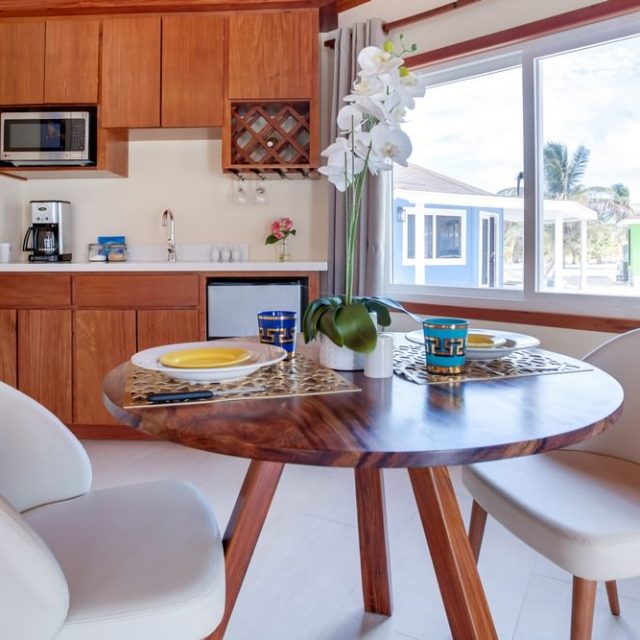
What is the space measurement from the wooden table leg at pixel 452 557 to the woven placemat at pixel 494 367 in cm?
19

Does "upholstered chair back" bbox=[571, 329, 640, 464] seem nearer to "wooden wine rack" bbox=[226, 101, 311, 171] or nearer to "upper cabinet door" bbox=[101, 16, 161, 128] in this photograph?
"wooden wine rack" bbox=[226, 101, 311, 171]

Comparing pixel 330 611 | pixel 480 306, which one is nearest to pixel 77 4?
pixel 480 306

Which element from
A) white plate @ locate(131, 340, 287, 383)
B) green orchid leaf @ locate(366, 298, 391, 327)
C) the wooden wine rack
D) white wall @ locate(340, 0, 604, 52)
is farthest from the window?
white plate @ locate(131, 340, 287, 383)

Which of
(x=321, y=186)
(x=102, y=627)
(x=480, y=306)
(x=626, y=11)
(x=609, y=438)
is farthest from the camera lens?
(x=321, y=186)

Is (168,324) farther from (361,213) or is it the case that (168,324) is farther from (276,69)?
(276,69)

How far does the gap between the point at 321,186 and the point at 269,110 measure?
0.54m

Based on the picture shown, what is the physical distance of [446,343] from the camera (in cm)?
109

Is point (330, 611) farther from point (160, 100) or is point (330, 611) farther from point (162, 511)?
point (160, 100)

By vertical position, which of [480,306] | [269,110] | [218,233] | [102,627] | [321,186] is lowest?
[102,627]

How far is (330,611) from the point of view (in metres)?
1.52

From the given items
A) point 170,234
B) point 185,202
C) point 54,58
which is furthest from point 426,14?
point 54,58

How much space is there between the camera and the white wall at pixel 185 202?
11.4 feet

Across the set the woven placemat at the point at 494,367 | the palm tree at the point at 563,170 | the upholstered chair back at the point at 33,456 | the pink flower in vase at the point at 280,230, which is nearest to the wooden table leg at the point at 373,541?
the woven placemat at the point at 494,367

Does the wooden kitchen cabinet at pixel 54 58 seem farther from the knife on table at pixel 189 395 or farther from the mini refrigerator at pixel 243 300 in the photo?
the knife on table at pixel 189 395
